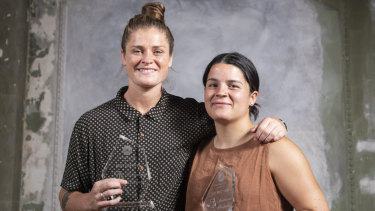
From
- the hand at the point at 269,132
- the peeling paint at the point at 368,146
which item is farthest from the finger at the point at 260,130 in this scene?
the peeling paint at the point at 368,146

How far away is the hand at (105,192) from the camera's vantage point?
1906 mm

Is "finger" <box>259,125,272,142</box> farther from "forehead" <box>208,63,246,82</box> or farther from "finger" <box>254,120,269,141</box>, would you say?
"forehead" <box>208,63,246,82</box>

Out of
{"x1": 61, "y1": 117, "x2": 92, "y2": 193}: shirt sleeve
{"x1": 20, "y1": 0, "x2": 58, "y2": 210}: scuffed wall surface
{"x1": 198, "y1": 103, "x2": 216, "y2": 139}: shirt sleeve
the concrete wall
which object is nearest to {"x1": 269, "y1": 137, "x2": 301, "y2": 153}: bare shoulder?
{"x1": 198, "y1": 103, "x2": 216, "y2": 139}: shirt sleeve

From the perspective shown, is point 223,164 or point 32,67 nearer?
point 223,164

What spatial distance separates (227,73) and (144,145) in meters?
0.56

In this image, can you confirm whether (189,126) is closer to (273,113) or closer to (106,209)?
(106,209)

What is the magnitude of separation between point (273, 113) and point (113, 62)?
1.41 metres

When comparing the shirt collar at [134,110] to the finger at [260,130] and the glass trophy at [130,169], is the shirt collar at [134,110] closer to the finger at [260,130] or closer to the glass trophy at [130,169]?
the glass trophy at [130,169]

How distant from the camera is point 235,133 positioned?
2188 mm

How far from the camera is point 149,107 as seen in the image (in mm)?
2443

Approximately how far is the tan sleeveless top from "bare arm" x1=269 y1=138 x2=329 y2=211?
42mm

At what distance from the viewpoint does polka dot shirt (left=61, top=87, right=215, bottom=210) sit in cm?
228

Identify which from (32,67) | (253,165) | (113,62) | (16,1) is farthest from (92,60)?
(253,165)

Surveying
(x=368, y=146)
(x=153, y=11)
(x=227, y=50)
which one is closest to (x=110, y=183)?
(x=153, y=11)
